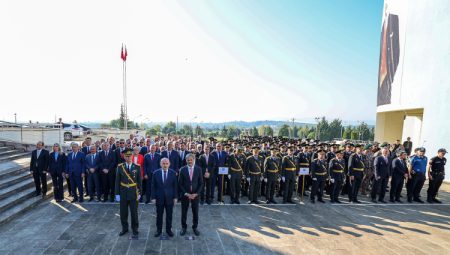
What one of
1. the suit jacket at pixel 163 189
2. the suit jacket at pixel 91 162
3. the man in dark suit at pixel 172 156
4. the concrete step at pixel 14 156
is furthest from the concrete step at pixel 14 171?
the suit jacket at pixel 163 189

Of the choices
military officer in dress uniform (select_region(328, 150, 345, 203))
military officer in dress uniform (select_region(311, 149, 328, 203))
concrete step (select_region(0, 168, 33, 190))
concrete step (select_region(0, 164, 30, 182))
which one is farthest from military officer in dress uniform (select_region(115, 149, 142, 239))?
military officer in dress uniform (select_region(328, 150, 345, 203))

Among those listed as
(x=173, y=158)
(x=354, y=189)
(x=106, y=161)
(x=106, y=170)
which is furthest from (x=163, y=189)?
(x=354, y=189)

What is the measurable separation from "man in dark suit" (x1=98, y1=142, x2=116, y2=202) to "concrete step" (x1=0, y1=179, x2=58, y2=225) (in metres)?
1.93

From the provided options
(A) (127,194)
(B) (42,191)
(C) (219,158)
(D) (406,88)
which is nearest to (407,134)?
(D) (406,88)

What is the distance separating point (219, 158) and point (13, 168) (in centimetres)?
784

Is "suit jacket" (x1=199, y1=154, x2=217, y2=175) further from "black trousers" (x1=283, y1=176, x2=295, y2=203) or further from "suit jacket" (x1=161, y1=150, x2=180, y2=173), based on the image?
"black trousers" (x1=283, y1=176, x2=295, y2=203)

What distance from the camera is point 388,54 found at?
22234mm

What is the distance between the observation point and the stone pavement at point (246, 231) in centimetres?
529

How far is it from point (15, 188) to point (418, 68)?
75.4ft

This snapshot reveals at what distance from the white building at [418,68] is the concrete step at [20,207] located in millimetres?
19433

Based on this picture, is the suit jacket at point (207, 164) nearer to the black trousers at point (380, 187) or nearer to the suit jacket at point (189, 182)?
the suit jacket at point (189, 182)

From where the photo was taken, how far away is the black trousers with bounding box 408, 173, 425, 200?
30.7ft

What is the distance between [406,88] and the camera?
18.4 metres

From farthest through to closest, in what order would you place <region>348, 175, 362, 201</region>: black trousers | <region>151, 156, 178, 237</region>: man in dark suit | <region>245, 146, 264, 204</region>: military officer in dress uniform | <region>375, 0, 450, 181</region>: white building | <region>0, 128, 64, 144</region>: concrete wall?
<region>0, 128, 64, 144</region>: concrete wall, <region>375, 0, 450, 181</region>: white building, <region>348, 175, 362, 201</region>: black trousers, <region>245, 146, 264, 204</region>: military officer in dress uniform, <region>151, 156, 178, 237</region>: man in dark suit
